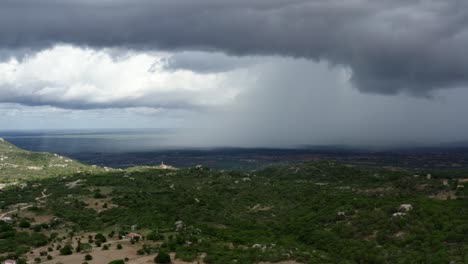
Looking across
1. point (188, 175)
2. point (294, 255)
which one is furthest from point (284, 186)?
point (294, 255)

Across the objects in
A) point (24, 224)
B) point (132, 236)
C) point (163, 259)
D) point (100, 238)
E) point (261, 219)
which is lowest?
point (261, 219)

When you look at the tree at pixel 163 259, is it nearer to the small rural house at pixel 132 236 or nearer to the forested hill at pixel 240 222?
the forested hill at pixel 240 222

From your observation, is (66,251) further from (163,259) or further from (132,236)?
(163,259)

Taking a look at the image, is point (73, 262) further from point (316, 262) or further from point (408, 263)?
point (408, 263)

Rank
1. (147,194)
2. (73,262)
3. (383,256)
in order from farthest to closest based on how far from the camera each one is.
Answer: (147,194)
(383,256)
(73,262)

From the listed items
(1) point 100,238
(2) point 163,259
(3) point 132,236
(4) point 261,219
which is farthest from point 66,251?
(4) point 261,219

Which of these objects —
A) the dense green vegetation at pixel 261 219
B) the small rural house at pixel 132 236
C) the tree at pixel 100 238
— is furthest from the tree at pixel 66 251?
the small rural house at pixel 132 236

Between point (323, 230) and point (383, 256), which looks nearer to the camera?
point (383, 256)

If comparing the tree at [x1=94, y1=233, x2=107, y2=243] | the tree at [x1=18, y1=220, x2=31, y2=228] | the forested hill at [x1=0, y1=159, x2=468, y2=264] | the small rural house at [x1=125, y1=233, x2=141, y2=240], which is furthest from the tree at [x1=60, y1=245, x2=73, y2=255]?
the tree at [x1=18, y1=220, x2=31, y2=228]
